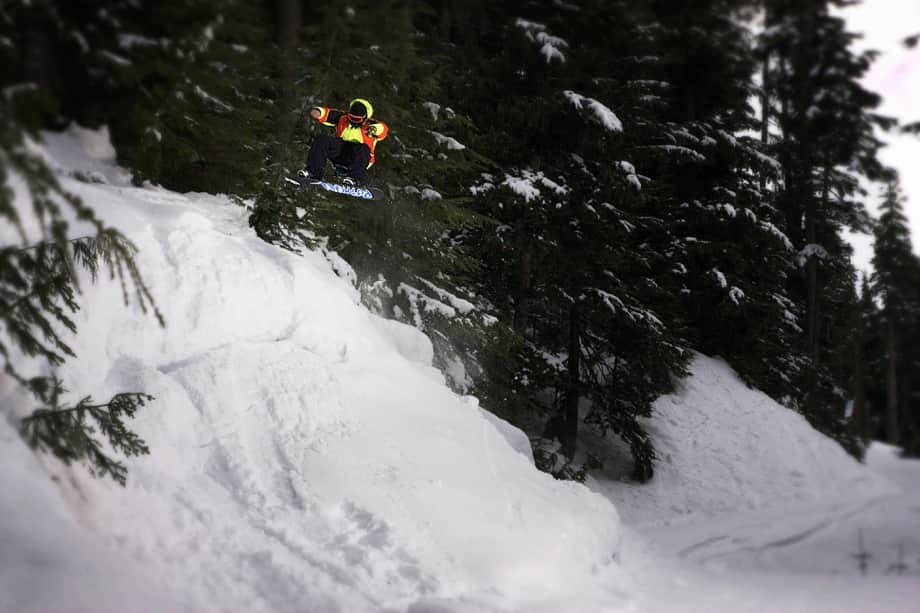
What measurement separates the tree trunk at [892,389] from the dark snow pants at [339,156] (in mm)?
7826

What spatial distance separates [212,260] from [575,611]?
4.31m

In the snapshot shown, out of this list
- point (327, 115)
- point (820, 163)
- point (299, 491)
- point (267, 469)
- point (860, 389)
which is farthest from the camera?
point (860, 389)

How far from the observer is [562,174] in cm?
1130

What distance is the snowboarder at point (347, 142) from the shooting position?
6.25 m

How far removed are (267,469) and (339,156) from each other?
369cm

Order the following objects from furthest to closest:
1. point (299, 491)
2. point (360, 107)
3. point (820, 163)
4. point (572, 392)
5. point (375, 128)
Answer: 1. point (572, 392)
2. point (820, 163)
3. point (375, 128)
4. point (360, 107)
5. point (299, 491)

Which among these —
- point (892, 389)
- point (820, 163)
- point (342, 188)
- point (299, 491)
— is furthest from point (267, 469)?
point (892, 389)

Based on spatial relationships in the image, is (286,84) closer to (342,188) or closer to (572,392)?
(342,188)

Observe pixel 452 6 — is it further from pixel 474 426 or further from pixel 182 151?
pixel 474 426

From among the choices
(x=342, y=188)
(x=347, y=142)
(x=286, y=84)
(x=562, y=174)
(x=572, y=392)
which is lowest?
(x=572, y=392)

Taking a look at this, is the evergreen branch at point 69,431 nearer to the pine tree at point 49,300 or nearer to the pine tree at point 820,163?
the pine tree at point 49,300

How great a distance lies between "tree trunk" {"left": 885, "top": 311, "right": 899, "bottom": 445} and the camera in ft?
27.6

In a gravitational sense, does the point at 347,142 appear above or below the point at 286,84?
below

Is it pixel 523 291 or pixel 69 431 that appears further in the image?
pixel 523 291
